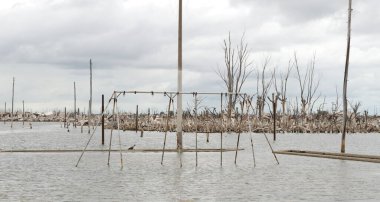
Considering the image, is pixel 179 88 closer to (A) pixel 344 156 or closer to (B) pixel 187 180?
(A) pixel 344 156

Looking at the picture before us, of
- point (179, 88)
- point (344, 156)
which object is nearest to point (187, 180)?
point (344, 156)

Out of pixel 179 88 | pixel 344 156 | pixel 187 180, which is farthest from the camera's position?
pixel 179 88

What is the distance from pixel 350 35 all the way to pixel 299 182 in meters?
12.8

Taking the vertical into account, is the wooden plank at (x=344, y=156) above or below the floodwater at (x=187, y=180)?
above

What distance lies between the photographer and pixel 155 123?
69188mm

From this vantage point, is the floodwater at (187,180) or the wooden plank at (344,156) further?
the wooden plank at (344,156)

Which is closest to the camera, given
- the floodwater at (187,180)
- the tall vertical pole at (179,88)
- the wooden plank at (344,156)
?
the floodwater at (187,180)

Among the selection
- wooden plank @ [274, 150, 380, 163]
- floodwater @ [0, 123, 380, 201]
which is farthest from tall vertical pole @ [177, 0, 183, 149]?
wooden plank @ [274, 150, 380, 163]

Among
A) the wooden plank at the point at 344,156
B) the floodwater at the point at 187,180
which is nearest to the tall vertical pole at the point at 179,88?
the floodwater at the point at 187,180

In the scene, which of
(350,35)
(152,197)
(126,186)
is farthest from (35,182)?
(350,35)

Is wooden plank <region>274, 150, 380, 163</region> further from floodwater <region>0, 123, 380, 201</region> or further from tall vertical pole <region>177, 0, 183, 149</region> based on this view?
tall vertical pole <region>177, 0, 183, 149</region>

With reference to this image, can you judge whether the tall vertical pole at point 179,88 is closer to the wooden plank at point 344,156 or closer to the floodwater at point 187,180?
the floodwater at point 187,180

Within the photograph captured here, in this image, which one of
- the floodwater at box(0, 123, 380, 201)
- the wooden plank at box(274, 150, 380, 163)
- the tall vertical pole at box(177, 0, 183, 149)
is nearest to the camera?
the floodwater at box(0, 123, 380, 201)

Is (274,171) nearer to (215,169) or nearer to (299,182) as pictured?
(215,169)
